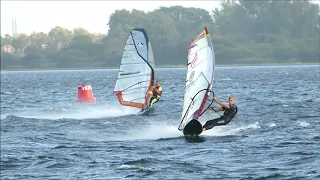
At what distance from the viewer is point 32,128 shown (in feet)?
126

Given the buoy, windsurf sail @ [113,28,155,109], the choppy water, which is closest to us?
the choppy water

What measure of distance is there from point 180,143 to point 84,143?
3.69 m

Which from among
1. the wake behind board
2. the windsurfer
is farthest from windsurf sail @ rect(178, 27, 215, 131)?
the windsurfer

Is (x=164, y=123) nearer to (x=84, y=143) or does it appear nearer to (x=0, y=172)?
(x=84, y=143)

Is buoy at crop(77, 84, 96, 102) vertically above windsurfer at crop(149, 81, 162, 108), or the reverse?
windsurfer at crop(149, 81, 162, 108)

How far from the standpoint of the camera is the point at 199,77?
33.4 meters

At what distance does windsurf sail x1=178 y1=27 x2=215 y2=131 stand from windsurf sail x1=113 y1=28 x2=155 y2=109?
11.9m

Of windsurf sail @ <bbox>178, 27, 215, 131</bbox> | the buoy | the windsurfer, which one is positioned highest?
windsurf sail @ <bbox>178, 27, 215, 131</bbox>

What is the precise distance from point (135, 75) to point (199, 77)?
1301 centimetres

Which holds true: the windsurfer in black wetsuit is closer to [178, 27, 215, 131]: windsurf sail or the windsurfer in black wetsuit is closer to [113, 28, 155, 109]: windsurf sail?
[178, 27, 215, 131]: windsurf sail

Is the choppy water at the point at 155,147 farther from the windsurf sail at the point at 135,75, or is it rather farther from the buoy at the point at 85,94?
the buoy at the point at 85,94

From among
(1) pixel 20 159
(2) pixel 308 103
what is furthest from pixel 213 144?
(2) pixel 308 103

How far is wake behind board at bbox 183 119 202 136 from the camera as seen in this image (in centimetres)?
3288

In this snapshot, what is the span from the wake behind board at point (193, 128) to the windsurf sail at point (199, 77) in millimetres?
164
